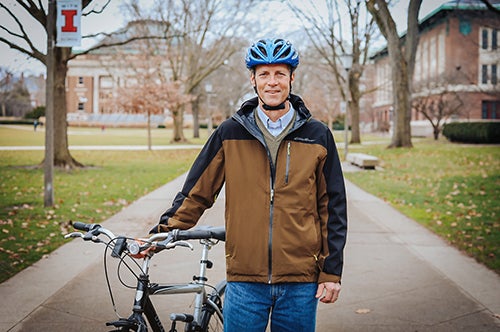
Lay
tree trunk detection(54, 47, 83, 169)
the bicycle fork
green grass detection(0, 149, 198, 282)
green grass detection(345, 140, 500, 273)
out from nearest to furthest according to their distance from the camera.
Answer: the bicycle fork < green grass detection(0, 149, 198, 282) < green grass detection(345, 140, 500, 273) < tree trunk detection(54, 47, 83, 169)

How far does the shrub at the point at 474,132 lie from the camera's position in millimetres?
36688

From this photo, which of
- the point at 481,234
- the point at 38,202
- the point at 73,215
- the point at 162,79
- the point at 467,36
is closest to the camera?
the point at 481,234

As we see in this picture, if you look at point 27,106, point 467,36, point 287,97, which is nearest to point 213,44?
point 467,36

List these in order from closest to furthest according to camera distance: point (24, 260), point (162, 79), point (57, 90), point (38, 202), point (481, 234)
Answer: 1. point (24, 260)
2. point (481, 234)
3. point (38, 202)
4. point (57, 90)
5. point (162, 79)

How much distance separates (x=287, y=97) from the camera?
9.11ft

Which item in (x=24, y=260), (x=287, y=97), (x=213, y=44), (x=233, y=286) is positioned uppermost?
(x=213, y=44)

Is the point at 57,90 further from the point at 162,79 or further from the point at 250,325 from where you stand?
the point at 162,79

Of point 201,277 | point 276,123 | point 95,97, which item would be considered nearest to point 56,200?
point 201,277

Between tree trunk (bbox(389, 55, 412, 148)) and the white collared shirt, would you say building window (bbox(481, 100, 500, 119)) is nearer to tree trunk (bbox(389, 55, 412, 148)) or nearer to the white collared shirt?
tree trunk (bbox(389, 55, 412, 148))

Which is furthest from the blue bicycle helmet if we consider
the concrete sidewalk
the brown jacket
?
the concrete sidewalk

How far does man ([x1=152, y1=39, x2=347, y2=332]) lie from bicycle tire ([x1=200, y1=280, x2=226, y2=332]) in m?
0.50

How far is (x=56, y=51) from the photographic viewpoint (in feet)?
60.7

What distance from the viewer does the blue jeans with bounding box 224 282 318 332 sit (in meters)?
2.66

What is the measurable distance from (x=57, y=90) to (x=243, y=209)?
17369 millimetres
